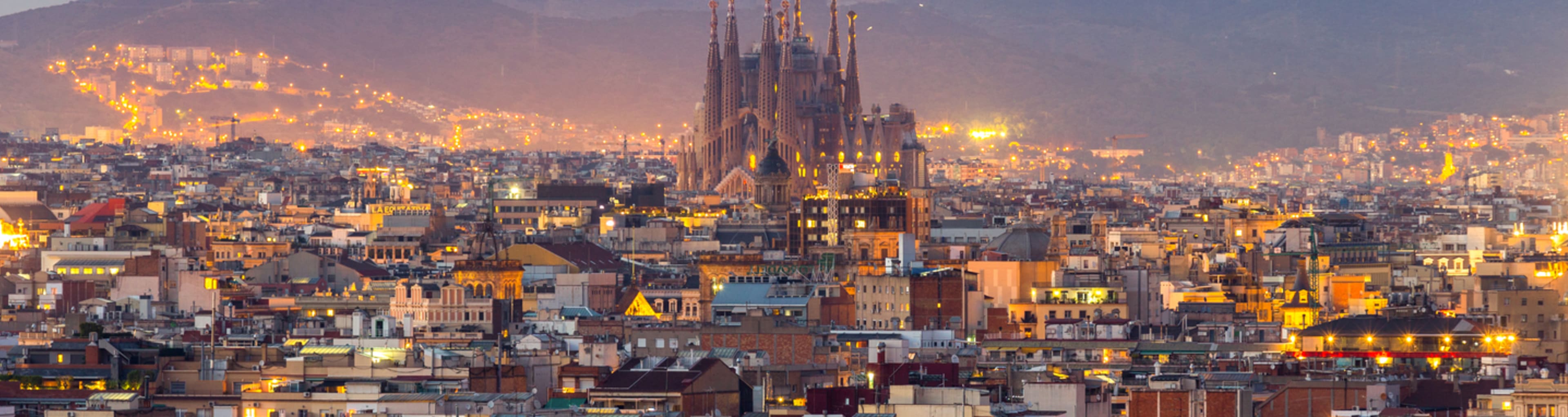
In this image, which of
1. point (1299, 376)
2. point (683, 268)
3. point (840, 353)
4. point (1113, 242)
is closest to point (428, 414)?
point (1299, 376)

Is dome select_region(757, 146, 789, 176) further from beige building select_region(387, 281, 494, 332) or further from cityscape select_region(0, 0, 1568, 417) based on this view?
beige building select_region(387, 281, 494, 332)

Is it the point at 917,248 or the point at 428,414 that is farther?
the point at 917,248

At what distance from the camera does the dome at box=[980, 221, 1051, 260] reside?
10638 cm

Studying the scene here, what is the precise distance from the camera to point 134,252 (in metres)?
116

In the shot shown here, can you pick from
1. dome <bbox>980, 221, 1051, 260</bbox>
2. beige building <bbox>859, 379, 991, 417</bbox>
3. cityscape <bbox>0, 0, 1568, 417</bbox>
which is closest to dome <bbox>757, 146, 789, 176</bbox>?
cityscape <bbox>0, 0, 1568, 417</bbox>

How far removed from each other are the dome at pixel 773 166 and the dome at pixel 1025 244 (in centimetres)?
6698

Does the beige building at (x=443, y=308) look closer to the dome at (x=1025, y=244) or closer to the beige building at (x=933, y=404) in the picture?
the dome at (x=1025, y=244)

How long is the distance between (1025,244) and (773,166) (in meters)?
75.2

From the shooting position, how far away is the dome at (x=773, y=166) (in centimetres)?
18262

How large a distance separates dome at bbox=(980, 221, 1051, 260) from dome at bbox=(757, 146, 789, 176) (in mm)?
66984

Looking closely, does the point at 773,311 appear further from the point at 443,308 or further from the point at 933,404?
the point at 933,404

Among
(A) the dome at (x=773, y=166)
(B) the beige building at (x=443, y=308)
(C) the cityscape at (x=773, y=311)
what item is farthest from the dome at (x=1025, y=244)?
(A) the dome at (x=773, y=166)

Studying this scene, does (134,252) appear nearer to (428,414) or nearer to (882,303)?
(882,303)

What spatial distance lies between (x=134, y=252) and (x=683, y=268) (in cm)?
1880
